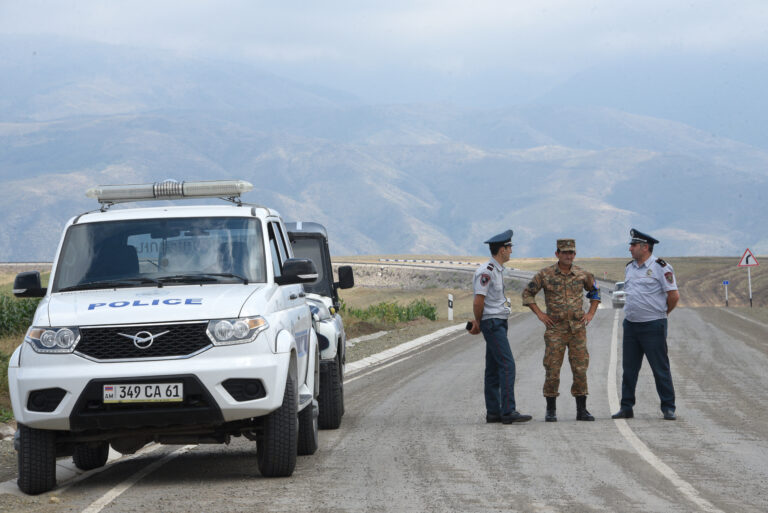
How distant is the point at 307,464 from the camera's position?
9.12m

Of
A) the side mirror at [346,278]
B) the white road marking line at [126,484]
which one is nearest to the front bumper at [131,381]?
the white road marking line at [126,484]

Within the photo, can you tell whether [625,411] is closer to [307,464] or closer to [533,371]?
[307,464]

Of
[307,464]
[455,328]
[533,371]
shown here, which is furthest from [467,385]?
[455,328]

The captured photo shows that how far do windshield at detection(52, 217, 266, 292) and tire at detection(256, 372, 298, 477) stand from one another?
1105 millimetres

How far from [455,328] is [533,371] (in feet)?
51.5

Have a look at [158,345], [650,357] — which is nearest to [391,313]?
[650,357]

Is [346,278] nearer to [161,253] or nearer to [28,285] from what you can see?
[161,253]

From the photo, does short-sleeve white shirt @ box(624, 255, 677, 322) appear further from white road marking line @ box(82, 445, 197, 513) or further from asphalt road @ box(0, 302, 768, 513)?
white road marking line @ box(82, 445, 197, 513)

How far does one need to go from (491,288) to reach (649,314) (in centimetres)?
196

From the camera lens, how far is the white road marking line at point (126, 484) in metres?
7.40

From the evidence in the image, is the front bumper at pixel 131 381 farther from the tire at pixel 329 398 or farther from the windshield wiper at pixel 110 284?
the tire at pixel 329 398

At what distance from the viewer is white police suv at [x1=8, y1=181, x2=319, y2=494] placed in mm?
7555

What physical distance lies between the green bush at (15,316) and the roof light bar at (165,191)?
1793 cm

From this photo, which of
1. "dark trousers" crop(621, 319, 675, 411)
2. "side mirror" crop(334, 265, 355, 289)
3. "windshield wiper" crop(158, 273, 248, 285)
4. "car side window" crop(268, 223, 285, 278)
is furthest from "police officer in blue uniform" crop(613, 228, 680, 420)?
"windshield wiper" crop(158, 273, 248, 285)
